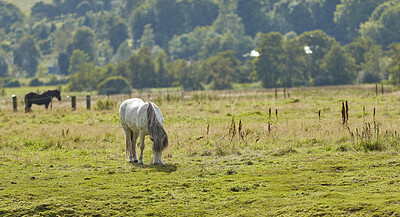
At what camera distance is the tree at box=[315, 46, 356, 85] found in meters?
108

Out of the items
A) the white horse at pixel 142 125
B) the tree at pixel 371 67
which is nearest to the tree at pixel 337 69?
the tree at pixel 371 67

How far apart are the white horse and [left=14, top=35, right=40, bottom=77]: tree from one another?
182 metres

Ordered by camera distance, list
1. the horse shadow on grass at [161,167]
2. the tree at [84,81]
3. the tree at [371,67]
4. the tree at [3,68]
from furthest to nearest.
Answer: the tree at [3,68] → the tree at [84,81] → the tree at [371,67] → the horse shadow on grass at [161,167]

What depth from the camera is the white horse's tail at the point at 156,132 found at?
1555 cm

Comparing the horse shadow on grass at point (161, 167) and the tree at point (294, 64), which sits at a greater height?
the tree at point (294, 64)

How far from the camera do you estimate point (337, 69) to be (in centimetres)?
10925

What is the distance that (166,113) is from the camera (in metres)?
31.0

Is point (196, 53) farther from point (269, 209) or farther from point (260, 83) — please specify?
point (269, 209)

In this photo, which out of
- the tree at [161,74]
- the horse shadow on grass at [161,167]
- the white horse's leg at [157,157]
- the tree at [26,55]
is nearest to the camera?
the horse shadow on grass at [161,167]

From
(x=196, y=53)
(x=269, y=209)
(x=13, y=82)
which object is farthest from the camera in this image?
(x=196, y=53)

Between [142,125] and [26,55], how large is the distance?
618 feet

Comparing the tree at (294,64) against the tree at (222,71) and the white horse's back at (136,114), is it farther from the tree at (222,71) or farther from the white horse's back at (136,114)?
the white horse's back at (136,114)

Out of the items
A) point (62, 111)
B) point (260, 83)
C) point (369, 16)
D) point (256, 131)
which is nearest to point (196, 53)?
point (369, 16)

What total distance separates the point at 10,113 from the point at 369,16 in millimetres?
181997
